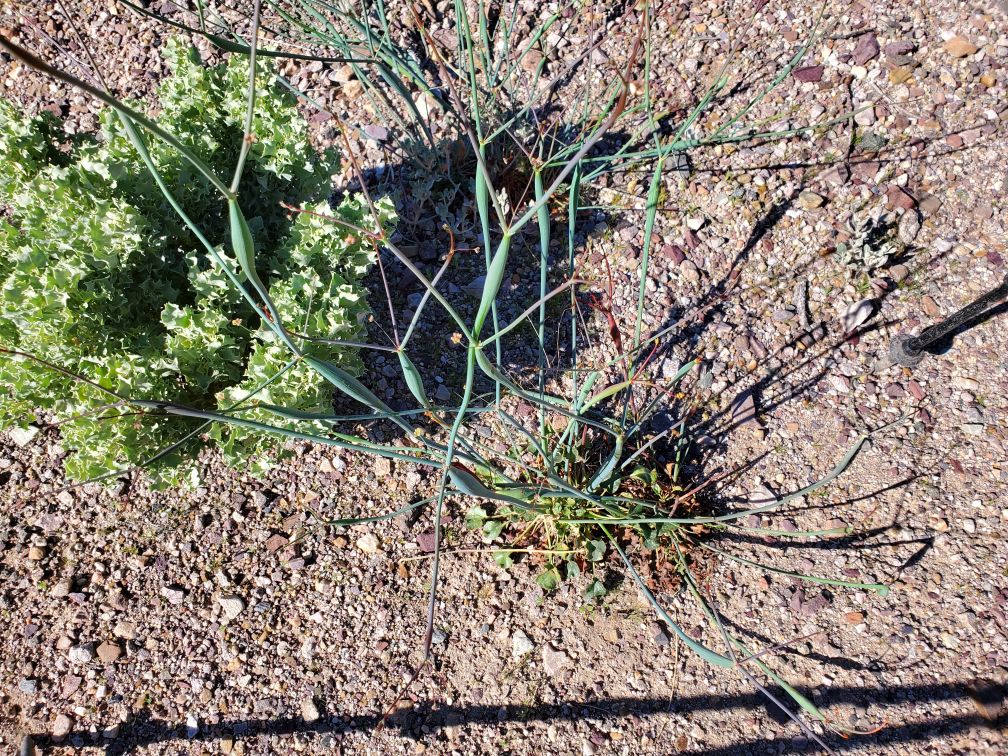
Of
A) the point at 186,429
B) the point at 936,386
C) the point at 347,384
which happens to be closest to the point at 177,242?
the point at 186,429

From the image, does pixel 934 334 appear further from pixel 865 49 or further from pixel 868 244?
pixel 865 49

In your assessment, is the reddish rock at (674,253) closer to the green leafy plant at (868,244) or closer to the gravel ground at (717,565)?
the gravel ground at (717,565)

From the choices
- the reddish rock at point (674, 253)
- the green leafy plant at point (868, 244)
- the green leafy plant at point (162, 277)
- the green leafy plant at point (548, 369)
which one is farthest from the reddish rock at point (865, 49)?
the green leafy plant at point (162, 277)

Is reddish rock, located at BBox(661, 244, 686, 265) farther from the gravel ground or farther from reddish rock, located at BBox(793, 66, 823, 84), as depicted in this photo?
reddish rock, located at BBox(793, 66, 823, 84)

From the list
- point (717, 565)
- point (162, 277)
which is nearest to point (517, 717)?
point (717, 565)

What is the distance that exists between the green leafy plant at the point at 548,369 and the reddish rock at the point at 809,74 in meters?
0.08

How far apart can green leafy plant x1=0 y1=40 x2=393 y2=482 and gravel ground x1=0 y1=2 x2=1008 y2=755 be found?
0.40 meters

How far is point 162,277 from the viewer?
2051 millimetres

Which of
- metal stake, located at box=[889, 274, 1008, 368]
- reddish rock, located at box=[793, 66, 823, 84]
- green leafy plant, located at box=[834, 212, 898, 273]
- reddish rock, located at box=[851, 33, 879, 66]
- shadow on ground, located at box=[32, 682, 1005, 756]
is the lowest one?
shadow on ground, located at box=[32, 682, 1005, 756]

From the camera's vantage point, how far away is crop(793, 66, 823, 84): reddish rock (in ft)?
8.87

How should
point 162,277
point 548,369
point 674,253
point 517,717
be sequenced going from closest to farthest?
1. point 517,717
2. point 162,277
3. point 548,369
4. point 674,253

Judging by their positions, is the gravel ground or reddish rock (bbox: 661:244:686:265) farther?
reddish rock (bbox: 661:244:686:265)

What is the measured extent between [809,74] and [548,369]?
161 cm

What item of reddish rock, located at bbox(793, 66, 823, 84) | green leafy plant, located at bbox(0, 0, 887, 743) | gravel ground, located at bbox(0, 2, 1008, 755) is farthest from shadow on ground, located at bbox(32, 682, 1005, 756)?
reddish rock, located at bbox(793, 66, 823, 84)
